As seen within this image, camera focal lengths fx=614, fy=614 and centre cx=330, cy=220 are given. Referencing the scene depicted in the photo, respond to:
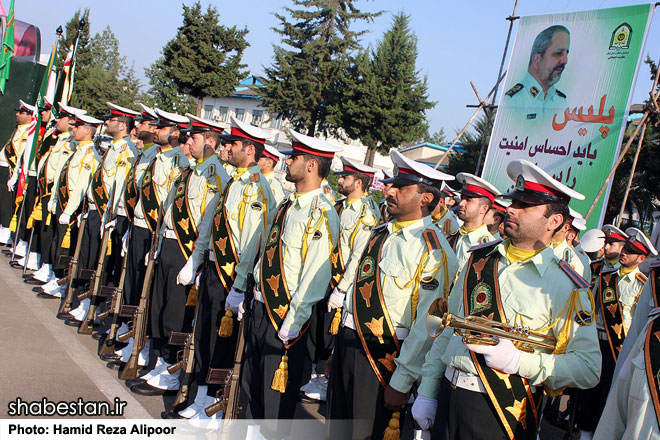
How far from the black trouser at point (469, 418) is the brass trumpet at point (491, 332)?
317mm

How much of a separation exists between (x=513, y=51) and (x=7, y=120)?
10.2 meters

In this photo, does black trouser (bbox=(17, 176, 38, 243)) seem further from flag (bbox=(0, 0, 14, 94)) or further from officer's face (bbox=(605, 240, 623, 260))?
officer's face (bbox=(605, 240, 623, 260))

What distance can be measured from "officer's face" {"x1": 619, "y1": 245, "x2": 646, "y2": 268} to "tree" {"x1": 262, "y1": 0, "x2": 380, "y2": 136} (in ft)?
109

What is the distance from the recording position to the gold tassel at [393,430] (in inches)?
137

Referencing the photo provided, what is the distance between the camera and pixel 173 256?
18.2 ft

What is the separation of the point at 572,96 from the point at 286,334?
8.80 metres

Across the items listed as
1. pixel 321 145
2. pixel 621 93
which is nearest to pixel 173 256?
pixel 321 145

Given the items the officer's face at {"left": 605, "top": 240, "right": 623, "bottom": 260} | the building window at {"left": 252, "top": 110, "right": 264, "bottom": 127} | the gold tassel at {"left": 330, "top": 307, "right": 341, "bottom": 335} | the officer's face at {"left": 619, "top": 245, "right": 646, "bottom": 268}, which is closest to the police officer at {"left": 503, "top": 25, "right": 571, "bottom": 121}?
the officer's face at {"left": 605, "top": 240, "right": 623, "bottom": 260}

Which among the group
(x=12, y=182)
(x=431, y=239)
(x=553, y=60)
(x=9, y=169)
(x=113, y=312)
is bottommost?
(x=113, y=312)

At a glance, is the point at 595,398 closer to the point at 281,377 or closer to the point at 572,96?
the point at 281,377

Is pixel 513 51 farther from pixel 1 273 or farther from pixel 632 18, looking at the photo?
pixel 1 273

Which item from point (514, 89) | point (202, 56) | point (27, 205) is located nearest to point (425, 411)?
point (27, 205)

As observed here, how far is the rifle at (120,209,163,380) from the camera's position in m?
5.35

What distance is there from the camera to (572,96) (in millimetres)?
10953
